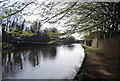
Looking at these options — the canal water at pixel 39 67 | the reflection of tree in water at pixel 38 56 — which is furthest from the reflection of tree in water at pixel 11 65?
the reflection of tree in water at pixel 38 56

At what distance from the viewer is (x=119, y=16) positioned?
6.00 m

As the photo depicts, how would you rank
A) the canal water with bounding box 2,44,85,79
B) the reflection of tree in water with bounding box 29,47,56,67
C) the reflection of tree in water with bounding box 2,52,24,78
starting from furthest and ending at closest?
the reflection of tree in water with bounding box 29,47,56,67, the reflection of tree in water with bounding box 2,52,24,78, the canal water with bounding box 2,44,85,79

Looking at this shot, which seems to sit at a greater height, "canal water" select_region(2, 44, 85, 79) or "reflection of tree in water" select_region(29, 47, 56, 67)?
"canal water" select_region(2, 44, 85, 79)

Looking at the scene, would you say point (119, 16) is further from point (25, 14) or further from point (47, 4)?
point (25, 14)

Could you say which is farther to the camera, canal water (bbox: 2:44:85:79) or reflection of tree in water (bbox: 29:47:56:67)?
reflection of tree in water (bbox: 29:47:56:67)

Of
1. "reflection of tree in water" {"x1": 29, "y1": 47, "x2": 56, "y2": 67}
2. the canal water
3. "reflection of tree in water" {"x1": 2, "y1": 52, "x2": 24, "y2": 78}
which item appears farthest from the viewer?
"reflection of tree in water" {"x1": 29, "y1": 47, "x2": 56, "y2": 67}

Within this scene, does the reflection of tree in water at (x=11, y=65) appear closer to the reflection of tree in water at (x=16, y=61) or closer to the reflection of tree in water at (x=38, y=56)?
the reflection of tree in water at (x=16, y=61)

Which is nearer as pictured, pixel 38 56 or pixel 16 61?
pixel 16 61

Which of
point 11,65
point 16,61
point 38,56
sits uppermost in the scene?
point 11,65

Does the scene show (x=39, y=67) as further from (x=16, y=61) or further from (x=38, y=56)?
(x=38, y=56)

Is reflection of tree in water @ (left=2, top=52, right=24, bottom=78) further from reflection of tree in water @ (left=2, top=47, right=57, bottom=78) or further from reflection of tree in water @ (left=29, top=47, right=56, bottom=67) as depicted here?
reflection of tree in water @ (left=29, top=47, right=56, bottom=67)

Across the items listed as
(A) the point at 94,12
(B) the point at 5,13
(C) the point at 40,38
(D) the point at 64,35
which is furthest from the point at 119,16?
(C) the point at 40,38

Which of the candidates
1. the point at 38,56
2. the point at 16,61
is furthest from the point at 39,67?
the point at 38,56

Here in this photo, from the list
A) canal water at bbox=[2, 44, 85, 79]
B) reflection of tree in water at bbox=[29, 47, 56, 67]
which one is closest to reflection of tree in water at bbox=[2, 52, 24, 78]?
canal water at bbox=[2, 44, 85, 79]
